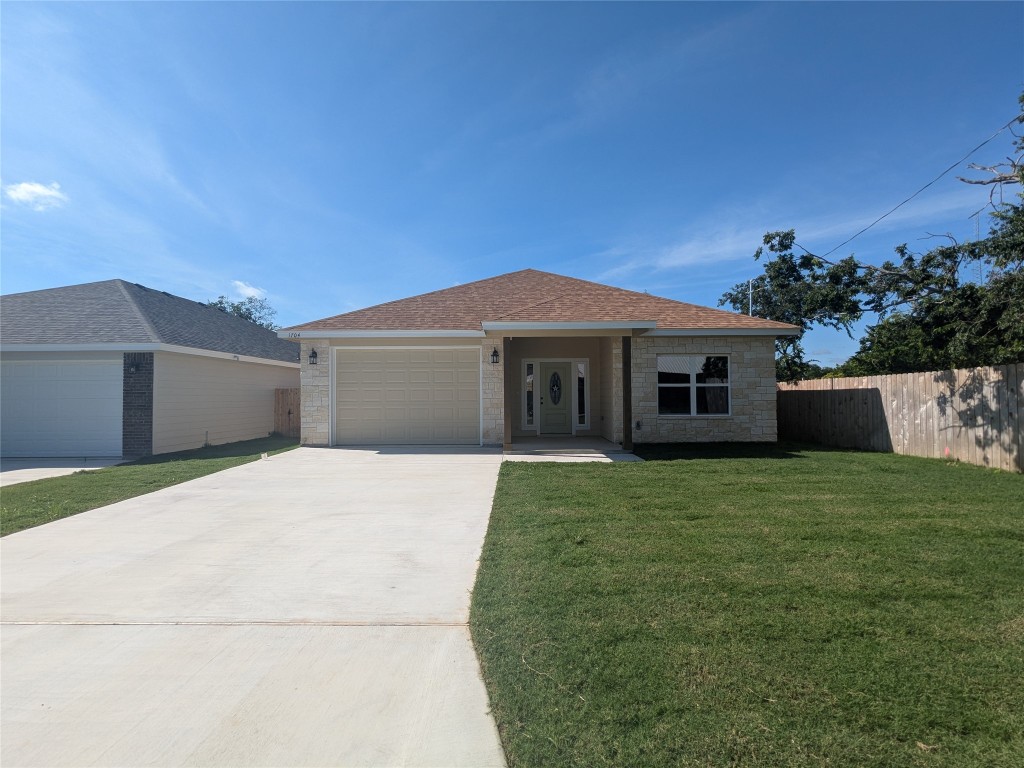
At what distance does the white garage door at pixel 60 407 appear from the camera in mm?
12570

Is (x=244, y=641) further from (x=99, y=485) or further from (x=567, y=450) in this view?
(x=567, y=450)

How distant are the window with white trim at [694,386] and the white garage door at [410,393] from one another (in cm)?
458

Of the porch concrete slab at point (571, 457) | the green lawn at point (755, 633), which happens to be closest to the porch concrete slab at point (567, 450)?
the porch concrete slab at point (571, 457)

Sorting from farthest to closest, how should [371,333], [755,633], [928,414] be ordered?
[371,333] < [928,414] < [755,633]

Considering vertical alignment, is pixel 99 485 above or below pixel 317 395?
below

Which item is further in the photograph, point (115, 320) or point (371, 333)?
point (115, 320)

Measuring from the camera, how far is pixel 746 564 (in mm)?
4289

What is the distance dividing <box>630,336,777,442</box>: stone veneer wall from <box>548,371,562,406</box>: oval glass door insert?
2479 millimetres

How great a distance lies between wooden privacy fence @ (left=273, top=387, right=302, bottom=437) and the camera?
18188mm

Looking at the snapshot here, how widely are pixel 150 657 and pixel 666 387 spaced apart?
11.6m

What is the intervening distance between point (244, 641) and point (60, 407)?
13.0 metres

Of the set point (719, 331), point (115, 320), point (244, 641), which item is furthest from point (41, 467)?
point (719, 331)

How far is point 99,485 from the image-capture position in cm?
854

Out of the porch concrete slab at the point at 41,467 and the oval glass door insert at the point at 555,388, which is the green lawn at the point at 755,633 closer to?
the oval glass door insert at the point at 555,388
